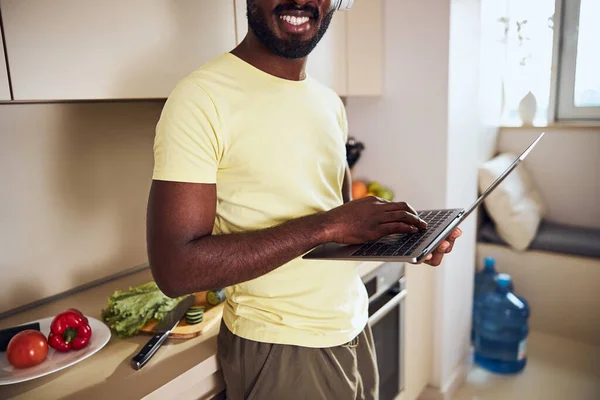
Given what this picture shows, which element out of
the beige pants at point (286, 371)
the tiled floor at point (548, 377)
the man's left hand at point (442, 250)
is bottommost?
the tiled floor at point (548, 377)

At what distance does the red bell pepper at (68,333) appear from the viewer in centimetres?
100

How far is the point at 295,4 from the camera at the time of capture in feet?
2.97

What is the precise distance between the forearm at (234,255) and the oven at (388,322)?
726mm

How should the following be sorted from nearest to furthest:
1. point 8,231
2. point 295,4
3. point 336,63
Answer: point 295,4
point 8,231
point 336,63

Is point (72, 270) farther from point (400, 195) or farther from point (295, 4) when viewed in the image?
point (400, 195)

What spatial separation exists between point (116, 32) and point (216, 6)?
0.31m

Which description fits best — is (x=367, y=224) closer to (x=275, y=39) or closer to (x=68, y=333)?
(x=275, y=39)

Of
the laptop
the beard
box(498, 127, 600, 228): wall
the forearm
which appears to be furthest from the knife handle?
box(498, 127, 600, 228): wall

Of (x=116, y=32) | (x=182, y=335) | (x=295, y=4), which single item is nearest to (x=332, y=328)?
(x=182, y=335)

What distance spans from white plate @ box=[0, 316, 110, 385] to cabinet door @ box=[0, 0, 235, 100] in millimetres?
502

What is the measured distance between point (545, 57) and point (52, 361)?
243 cm

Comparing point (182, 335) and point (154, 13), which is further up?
point (154, 13)

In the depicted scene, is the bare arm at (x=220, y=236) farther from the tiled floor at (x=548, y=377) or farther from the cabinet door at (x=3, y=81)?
the tiled floor at (x=548, y=377)

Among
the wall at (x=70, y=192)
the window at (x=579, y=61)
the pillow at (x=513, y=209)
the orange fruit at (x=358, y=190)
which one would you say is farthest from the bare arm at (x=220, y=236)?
the window at (x=579, y=61)
